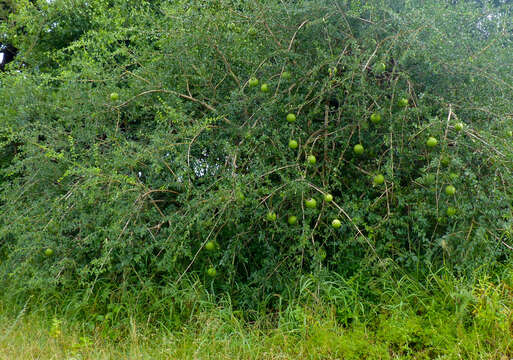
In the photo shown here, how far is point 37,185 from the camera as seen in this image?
4684 mm

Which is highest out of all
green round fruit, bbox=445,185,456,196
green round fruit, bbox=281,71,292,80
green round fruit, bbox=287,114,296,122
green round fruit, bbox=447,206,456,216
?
green round fruit, bbox=281,71,292,80

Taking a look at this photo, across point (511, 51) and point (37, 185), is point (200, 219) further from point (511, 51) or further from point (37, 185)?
point (511, 51)

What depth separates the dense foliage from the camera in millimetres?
3271

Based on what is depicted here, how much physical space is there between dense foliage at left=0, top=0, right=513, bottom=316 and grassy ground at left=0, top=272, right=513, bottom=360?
0.78ft

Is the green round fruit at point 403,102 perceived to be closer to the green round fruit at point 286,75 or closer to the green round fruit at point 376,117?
the green round fruit at point 376,117

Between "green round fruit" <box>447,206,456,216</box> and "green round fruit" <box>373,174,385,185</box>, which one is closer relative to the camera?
"green round fruit" <box>447,206,456,216</box>

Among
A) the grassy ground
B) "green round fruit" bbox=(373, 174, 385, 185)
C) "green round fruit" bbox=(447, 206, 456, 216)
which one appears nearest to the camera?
the grassy ground

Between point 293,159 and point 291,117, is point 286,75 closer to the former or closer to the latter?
point 291,117

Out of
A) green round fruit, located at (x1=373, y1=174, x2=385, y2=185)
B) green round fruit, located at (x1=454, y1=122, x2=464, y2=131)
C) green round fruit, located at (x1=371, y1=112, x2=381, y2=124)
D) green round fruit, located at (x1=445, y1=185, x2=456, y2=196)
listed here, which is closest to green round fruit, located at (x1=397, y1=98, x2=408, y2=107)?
green round fruit, located at (x1=371, y1=112, x2=381, y2=124)

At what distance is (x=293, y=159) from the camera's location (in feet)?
11.7

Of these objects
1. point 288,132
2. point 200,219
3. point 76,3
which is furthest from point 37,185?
point 76,3

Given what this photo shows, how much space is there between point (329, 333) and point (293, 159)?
1285mm

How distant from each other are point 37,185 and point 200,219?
210 centimetres

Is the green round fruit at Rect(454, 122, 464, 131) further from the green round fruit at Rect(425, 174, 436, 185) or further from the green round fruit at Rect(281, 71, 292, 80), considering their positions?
the green round fruit at Rect(281, 71, 292, 80)
